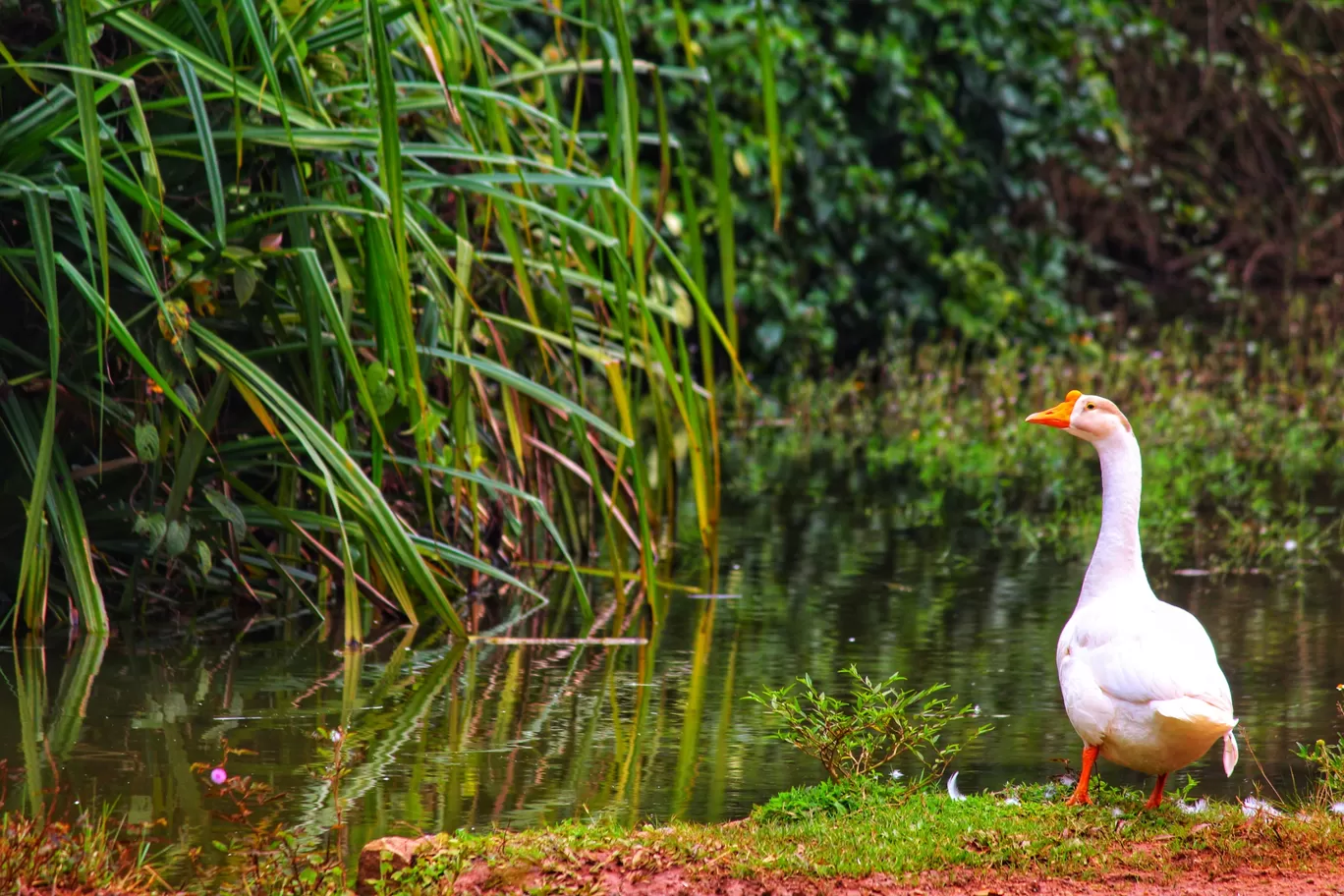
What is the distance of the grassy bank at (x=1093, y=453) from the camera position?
6.76 m

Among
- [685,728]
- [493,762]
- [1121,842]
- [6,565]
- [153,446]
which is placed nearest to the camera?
[1121,842]

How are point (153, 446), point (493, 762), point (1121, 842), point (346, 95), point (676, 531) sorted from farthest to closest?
point (676, 531) < point (346, 95) < point (153, 446) < point (493, 762) < point (1121, 842)

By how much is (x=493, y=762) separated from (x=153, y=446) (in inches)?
54.0

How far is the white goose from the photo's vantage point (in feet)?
10.8

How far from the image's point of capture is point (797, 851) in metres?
3.16

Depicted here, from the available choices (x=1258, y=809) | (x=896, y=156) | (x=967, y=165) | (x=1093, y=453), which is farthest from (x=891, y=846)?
(x=896, y=156)

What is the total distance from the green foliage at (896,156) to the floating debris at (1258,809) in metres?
6.69

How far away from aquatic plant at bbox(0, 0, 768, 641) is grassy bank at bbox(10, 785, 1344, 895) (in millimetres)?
1442

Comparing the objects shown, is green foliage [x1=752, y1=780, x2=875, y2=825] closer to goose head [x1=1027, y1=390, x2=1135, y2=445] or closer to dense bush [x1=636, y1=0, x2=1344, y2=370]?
goose head [x1=1027, y1=390, x2=1135, y2=445]

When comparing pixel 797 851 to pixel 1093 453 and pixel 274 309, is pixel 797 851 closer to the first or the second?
pixel 274 309

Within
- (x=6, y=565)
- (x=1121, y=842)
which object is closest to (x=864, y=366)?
(x=6, y=565)

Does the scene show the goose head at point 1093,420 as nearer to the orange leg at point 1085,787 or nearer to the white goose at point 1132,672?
the white goose at point 1132,672

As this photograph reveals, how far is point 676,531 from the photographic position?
22.9 ft

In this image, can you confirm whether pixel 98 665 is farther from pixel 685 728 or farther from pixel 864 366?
pixel 864 366
